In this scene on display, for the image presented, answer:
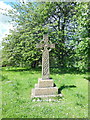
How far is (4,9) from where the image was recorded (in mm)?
12617

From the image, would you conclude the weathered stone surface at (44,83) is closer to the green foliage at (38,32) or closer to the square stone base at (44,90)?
the square stone base at (44,90)

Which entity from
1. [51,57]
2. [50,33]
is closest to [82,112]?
[50,33]

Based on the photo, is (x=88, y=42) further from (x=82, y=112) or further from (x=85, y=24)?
(x=82, y=112)

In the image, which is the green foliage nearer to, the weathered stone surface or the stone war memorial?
the stone war memorial

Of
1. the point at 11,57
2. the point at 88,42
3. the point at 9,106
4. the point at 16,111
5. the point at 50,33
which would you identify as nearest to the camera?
the point at 16,111

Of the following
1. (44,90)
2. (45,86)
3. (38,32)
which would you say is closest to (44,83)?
(45,86)

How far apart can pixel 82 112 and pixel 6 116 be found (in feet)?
7.39

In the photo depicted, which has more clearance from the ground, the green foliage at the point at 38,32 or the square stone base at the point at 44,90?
the green foliage at the point at 38,32

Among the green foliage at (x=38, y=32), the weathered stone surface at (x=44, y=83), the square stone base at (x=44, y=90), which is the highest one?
the green foliage at (x=38, y=32)

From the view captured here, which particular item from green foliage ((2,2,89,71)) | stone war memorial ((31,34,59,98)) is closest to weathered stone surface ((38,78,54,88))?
stone war memorial ((31,34,59,98))

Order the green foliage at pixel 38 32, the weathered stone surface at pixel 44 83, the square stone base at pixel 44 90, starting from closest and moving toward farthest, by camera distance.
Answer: the square stone base at pixel 44 90 → the weathered stone surface at pixel 44 83 → the green foliage at pixel 38 32

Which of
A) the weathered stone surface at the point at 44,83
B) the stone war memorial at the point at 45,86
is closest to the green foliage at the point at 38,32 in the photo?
the stone war memorial at the point at 45,86

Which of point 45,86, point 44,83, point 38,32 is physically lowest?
point 45,86

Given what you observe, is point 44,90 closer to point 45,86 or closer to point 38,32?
point 45,86
